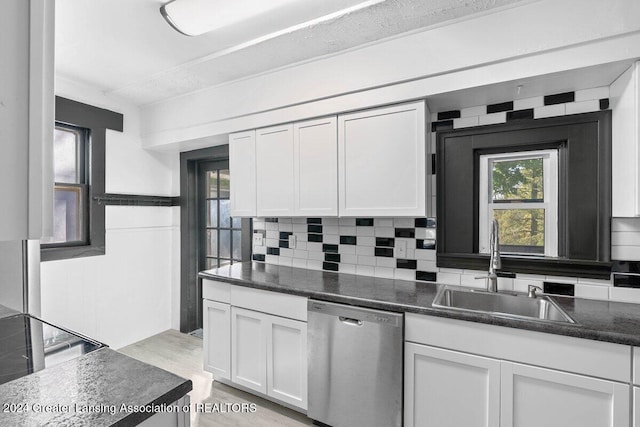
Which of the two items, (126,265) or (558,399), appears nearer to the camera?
(558,399)

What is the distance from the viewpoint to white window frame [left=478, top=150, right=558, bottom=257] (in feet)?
6.23

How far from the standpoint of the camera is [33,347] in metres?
0.98

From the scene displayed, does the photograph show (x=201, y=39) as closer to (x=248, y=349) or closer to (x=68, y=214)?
(x=68, y=214)

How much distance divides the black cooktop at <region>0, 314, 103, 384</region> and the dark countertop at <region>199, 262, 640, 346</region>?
1.14m

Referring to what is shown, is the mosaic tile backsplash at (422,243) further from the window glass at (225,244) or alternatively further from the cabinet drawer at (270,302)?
the cabinet drawer at (270,302)

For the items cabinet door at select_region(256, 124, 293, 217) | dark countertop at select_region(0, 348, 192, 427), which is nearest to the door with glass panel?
cabinet door at select_region(256, 124, 293, 217)

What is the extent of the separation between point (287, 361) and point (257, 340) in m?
0.26

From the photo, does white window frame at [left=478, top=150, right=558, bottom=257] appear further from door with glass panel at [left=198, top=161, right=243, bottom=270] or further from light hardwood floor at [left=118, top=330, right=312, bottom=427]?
door with glass panel at [left=198, top=161, right=243, bottom=270]

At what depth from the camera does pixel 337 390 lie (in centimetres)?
183

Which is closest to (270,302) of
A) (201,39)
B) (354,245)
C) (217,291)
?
(217,291)

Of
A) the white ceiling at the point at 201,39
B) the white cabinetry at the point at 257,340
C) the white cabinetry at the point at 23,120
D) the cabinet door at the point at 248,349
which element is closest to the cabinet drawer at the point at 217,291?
the white cabinetry at the point at 257,340

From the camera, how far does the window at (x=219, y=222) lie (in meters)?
3.20

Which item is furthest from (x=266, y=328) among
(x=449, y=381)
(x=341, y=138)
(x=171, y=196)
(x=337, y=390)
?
(x=171, y=196)

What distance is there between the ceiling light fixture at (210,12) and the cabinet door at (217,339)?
178cm
